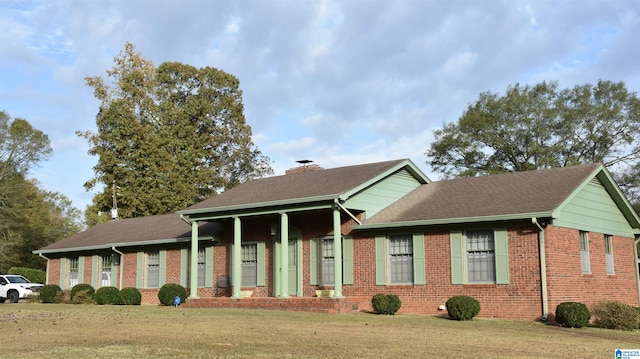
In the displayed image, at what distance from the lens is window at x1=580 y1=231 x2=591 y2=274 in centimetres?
2178

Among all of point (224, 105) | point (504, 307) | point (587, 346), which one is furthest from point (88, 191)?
point (587, 346)

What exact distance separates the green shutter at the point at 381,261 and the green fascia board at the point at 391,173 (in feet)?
6.25

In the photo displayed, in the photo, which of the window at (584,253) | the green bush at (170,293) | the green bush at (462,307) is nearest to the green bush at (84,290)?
the green bush at (170,293)

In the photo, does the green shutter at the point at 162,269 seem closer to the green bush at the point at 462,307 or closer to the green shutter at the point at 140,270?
the green shutter at the point at 140,270

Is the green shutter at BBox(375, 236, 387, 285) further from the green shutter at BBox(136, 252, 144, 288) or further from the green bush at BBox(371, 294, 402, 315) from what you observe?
the green shutter at BBox(136, 252, 144, 288)

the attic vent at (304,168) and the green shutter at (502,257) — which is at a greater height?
the attic vent at (304,168)

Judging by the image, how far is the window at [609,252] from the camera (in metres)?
23.6

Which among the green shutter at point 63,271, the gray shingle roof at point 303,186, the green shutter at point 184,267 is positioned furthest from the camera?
the green shutter at point 63,271

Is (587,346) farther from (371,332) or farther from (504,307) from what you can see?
(504,307)

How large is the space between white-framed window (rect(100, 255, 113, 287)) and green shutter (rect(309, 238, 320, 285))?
12.3 m

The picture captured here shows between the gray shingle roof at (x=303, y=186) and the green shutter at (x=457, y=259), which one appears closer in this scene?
the green shutter at (x=457, y=259)

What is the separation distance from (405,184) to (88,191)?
28557 millimetres

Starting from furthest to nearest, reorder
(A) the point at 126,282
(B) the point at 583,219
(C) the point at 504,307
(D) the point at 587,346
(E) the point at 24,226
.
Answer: (E) the point at 24,226 < (A) the point at 126,282 < (B) the point at 583,219 < (C) the point at 504,307 < (D) the point at 587,346

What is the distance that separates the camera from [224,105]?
163ft
